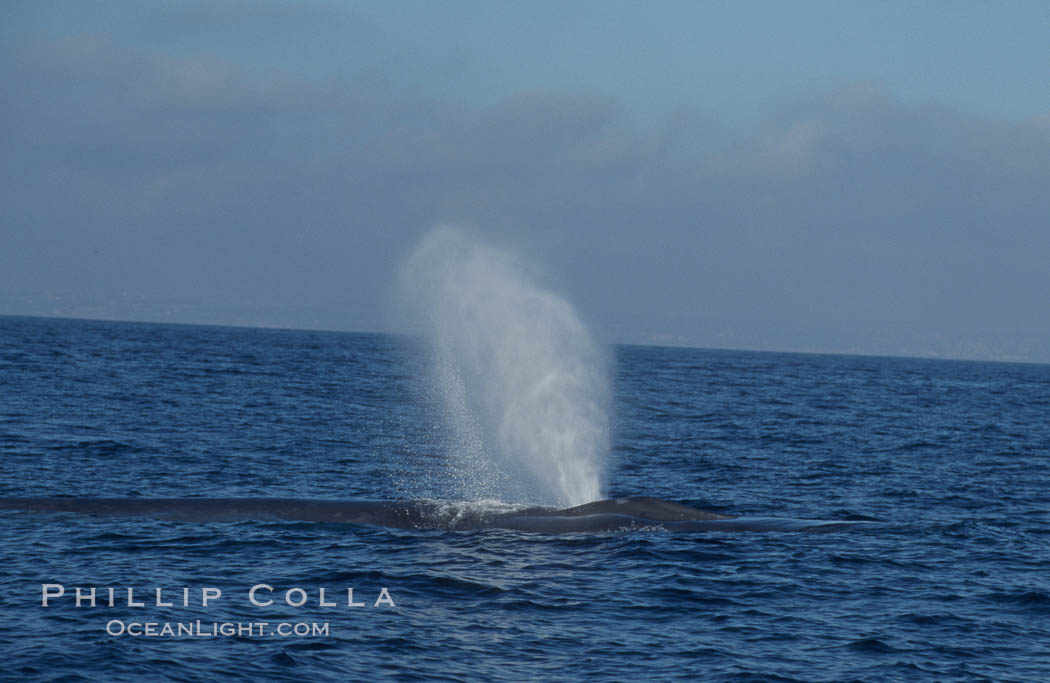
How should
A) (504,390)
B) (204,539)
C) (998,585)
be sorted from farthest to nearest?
1. (504,390)
2. (204,539)
3. (998,585)

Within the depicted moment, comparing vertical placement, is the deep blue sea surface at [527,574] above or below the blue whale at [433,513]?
below

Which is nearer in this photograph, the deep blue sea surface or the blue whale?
the deep blue sea surface

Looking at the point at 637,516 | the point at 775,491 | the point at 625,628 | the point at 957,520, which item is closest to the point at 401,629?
the point at 625,628

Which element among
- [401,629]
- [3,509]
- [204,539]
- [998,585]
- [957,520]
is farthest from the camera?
[957,520]

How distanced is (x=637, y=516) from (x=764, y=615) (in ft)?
27.0

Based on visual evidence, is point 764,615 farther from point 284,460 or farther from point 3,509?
point 284,460

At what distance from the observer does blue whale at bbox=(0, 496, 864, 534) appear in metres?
28.4

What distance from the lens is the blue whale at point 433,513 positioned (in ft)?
93.2

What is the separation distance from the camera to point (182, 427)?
52406 mm

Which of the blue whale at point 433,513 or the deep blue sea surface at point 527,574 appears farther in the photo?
the blue whale at point 433,513

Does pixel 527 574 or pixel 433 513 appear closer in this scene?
pixel 527 574

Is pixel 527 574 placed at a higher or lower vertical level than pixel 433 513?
lower

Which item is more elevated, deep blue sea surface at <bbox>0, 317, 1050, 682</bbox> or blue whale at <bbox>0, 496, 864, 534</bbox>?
blue whale at <bbox>0, 496, 864, 534</bbox>

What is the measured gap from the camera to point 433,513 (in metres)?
29.3
